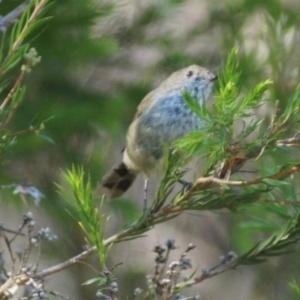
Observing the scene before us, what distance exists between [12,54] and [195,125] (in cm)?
104

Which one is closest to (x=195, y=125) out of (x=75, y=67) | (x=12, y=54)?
(x=75, y=67)

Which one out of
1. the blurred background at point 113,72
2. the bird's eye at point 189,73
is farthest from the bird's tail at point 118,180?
the bird's eye at point 189,73

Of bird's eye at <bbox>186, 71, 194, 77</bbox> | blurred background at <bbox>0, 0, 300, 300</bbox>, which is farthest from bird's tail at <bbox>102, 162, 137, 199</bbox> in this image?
bird's eye at <bbox>186, 71, 194, 77</bbox>

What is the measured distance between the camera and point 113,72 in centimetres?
292

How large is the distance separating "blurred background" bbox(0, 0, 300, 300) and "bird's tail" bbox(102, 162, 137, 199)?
50 mm

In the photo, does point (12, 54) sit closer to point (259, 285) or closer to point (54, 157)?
point (54, 157)

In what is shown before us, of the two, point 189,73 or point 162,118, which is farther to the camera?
point 189,73

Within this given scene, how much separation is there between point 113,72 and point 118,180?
404 millimetres

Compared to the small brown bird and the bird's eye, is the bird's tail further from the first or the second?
A: the bird's eye

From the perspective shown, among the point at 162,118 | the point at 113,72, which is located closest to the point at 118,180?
the point at 113,72

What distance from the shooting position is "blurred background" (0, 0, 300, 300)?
235 cm

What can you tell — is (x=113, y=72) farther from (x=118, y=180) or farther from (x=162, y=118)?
(x=162, y=118)

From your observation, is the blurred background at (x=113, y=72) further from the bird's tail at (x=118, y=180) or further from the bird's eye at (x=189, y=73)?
the bird's eye at (x=189, y=73)

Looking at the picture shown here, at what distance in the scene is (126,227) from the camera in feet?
4.57
